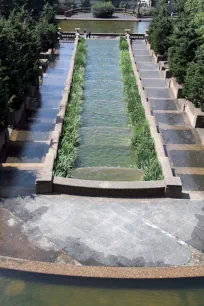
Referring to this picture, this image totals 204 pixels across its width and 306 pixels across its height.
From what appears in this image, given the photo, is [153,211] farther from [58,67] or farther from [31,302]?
[58,67]

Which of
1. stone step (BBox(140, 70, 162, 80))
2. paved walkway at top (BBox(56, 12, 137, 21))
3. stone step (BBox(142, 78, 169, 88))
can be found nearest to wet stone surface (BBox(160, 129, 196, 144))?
stone step (BBox(142, 78, 169, 88))

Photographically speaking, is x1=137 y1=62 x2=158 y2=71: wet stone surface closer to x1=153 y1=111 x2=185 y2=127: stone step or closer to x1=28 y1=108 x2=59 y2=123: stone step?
x1=153 y1=111 x2=185 y2=127: stone step

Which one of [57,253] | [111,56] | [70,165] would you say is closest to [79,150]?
[70,165]

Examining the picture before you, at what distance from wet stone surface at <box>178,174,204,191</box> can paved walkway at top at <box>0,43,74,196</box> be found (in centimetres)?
485

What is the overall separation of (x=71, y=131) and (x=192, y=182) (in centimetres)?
545

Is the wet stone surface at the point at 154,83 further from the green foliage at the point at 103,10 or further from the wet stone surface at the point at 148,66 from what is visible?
the green foliage at the point at 103,10

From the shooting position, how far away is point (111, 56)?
30219mm

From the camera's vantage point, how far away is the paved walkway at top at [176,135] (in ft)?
43.4

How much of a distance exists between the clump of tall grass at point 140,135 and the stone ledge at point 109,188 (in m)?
0.71

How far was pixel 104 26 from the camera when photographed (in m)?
47.7

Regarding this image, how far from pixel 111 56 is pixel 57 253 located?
23351 mm

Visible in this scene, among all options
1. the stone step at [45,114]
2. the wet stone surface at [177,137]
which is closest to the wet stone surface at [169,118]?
the wet stone surface at [177,137]

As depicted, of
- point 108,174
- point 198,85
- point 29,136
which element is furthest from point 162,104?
point 108,174

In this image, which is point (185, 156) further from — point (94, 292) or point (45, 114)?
point (94, 292)
